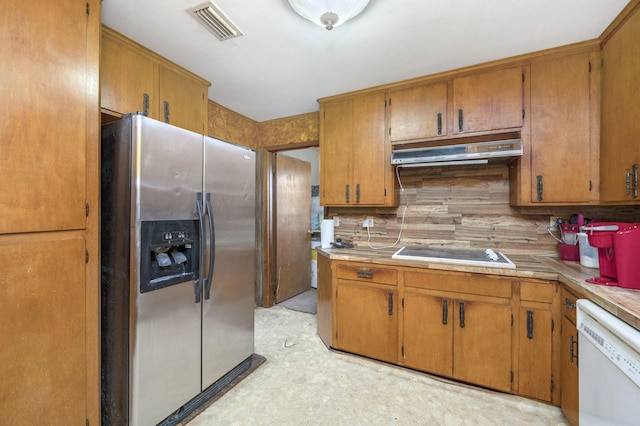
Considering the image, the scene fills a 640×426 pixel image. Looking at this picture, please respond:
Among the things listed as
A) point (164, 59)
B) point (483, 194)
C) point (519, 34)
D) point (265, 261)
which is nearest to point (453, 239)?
point (483, 194)

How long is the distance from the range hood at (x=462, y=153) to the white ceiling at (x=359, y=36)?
0.69 m

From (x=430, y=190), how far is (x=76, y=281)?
2.76 m

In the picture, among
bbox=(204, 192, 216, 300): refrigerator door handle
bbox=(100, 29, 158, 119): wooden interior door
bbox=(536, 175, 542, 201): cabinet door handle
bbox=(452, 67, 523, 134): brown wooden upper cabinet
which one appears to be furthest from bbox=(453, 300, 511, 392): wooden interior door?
bbox=(100, 29, 158, 119): wooden interior door

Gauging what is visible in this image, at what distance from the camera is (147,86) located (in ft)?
6.80

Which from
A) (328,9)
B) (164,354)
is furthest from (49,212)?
(328,9)

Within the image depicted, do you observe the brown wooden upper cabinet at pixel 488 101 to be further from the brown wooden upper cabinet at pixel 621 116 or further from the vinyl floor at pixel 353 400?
the vinyl floor at pixel 353 400

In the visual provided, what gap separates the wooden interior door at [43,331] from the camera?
Answer: 3.70ft

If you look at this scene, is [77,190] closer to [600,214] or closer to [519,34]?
[519,34]

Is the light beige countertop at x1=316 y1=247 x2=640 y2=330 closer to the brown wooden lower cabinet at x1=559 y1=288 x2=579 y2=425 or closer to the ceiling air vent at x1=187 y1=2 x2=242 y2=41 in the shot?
the brown wooden lower cabinet at x1=559 y1=288 x2=579 y2=425

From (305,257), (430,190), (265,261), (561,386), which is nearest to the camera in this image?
(561,386)

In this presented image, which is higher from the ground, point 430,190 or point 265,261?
point 430,190

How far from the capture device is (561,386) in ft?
5.73

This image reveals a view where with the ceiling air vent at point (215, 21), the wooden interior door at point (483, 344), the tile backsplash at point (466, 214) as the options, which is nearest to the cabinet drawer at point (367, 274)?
the wooden interior door at point (483, 344)

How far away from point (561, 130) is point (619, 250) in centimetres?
109
